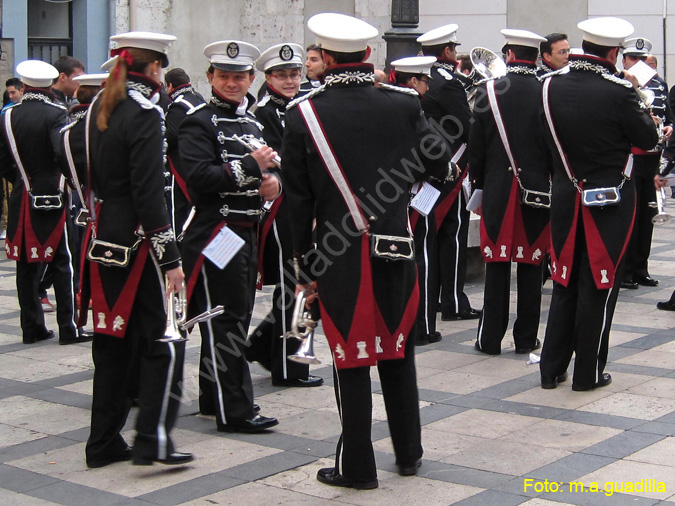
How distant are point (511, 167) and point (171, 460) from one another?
3.37 m

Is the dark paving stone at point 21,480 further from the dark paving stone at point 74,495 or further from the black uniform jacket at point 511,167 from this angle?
the black uniform jacket at point 511,167

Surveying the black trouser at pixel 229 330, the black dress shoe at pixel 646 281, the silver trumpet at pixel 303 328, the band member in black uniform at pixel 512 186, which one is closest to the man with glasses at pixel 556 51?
the band member in black uniform at pixel 512 186

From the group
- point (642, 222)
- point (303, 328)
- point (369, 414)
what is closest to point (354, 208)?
point (303, 328)

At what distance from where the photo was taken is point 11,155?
8.70 meters

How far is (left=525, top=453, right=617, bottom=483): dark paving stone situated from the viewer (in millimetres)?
4988

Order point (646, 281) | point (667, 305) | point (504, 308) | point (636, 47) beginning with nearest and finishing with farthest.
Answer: point (504, 308) → point (667, 305) → point (646, 281) → point (636, 47)

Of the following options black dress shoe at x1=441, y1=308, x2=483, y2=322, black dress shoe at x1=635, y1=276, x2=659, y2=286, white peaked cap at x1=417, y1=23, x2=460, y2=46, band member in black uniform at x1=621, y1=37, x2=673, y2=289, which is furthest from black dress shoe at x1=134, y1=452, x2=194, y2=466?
black dress shoe at x1=635, y1=276, x2=659, y2=286

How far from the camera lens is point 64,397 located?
22.1 feet

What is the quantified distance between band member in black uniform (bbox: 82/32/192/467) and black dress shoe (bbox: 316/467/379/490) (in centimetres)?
69

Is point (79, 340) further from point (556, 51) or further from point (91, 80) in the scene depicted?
point (556, 51)

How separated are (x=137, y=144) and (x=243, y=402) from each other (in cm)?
156

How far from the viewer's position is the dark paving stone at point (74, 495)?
15.9 feet

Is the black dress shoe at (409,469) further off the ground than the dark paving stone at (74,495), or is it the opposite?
the black dress shoe at (409,469)

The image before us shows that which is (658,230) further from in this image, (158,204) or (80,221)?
(158,204)
